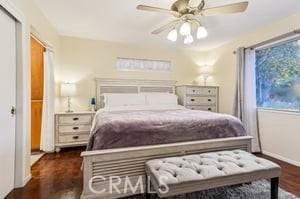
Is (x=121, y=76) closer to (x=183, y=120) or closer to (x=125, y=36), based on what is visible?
(x=125, y=36)

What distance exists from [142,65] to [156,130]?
2799mm

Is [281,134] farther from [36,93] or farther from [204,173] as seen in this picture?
[36,93]

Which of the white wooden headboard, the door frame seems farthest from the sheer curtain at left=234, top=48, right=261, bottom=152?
the door frame

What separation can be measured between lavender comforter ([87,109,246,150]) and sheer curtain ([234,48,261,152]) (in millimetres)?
1322

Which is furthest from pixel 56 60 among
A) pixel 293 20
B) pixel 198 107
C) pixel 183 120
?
pixel 293 20

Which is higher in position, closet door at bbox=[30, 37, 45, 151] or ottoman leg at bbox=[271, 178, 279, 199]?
Answer: closet door at bbox=[30, 37, 45, 151]

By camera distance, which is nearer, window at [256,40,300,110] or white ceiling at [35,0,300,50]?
white ceiling at [35,0,300,50]

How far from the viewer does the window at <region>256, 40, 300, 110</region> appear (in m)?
3.10

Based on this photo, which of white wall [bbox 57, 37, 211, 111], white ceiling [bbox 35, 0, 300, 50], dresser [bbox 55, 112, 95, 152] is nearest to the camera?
white ceiling [bbox 35, 0, 300, 50]

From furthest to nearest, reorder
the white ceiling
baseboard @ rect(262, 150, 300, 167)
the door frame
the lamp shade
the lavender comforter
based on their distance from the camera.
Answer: the lamp shade, baseboard @ rect(262, 150, 300, 167), the white ceiling, the door frame, the lavender comforter

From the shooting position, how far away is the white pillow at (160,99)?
4105 millimetres

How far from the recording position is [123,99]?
3906mm

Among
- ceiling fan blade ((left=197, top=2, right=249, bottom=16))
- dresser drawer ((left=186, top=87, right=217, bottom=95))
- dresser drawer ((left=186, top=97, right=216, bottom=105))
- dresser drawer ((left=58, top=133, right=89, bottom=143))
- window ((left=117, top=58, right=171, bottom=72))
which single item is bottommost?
dresser drawer ((left=58, top=133, right=89, bottom=143))

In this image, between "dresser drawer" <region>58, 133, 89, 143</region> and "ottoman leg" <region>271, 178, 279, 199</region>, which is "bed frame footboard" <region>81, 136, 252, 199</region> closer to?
"ottoman leg" <region>271, 178, 279, 199</region>
